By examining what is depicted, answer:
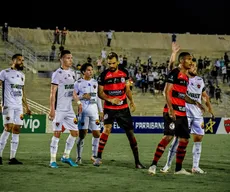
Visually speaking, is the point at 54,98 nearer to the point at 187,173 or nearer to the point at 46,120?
the point at 187,173

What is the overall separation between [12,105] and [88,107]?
1.99 metres

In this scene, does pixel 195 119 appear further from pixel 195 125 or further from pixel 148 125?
pixel 148 125

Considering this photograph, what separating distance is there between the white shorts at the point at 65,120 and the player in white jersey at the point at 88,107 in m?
1.32

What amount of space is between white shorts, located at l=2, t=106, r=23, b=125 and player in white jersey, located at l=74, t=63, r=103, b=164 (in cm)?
158

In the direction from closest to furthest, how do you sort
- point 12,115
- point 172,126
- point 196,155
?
1. point 172,126
2. point 196,155
3. point 12,115

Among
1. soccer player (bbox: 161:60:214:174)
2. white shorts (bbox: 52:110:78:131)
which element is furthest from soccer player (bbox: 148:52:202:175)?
white shorts (bbox: 52:110:78:131)

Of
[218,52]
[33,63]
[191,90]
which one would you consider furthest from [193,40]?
[191,90]

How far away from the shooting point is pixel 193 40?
55719 mm

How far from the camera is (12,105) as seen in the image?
14703 mm

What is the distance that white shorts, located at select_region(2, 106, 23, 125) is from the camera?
576 inches

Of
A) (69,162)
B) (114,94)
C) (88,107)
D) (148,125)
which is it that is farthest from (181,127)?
(148,125)

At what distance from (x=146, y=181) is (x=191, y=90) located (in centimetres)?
322

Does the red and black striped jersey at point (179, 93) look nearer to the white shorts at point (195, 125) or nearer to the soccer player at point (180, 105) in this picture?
the soccer player at point (180, 105)

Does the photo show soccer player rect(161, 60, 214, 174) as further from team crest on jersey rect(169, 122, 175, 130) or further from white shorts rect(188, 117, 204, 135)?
team crest on jersey rect(169, 122, 175, 130)
